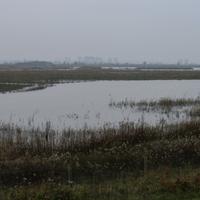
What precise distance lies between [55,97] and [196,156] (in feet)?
82.9

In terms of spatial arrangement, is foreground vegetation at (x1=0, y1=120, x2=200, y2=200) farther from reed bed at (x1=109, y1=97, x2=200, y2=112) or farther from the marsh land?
reed bed at (x1=109, y1=97, x2=200, y2=112)

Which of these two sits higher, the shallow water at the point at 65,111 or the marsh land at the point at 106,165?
the marsh land at the point at 106,165

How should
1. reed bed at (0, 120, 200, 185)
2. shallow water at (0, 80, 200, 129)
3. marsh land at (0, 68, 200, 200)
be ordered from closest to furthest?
marsh land at (0, 68, 200, 200)
reed bed at (0, 120, 200, 185)
shallow water at (0, 80, 200, 129)

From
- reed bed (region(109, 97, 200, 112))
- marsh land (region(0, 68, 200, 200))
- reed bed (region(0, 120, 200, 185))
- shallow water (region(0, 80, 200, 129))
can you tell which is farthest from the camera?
reed bed (region(109, 97, 200, 112))

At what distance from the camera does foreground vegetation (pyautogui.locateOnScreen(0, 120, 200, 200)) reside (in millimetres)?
8656

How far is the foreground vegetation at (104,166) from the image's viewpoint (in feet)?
28.4

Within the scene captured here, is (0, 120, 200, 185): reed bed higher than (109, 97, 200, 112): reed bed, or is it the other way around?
(0, 120, 200, 185): reed bed

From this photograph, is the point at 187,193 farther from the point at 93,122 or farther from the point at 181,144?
the point at 93,122

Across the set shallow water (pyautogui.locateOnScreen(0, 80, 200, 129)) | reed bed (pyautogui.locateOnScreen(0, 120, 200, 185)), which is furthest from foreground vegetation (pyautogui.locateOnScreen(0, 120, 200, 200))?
shallow water (pyautogui.locateOnScreen(0, 80, 200, 129))

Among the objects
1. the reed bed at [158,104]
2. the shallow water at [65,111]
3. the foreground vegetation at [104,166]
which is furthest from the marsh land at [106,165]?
the reed bed at [158,104]

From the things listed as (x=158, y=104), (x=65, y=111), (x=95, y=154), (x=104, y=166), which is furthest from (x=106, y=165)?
(x=158, y=104)

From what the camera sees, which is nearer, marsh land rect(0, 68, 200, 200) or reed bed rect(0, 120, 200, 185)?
marsh land rect(0, 68, 200, 200)

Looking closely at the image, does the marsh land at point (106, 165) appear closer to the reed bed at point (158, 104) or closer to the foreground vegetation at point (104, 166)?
the foreground vegetation at point (104, 166)

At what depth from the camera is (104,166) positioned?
11.1m
